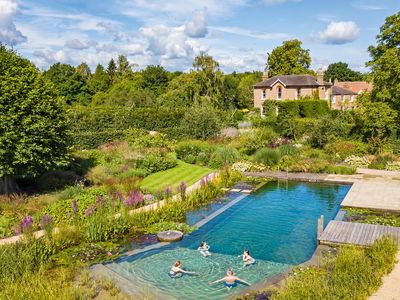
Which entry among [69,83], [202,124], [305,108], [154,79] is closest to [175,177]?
[202,124]

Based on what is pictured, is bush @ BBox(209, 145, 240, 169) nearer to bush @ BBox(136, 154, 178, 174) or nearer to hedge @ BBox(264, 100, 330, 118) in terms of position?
bush @ BBox(136, 154, 178, 174)

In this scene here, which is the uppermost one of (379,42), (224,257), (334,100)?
(379,42)

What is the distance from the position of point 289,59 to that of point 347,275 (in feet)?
180

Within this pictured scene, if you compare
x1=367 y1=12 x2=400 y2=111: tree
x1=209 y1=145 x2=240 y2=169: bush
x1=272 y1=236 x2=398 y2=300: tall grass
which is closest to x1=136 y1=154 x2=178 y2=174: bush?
x1=209 y1=145 x2=240 y2=169: bush

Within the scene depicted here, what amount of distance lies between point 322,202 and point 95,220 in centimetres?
966

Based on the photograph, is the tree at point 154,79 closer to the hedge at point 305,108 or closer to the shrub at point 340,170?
the hedge at point 305,108

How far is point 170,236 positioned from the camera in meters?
11.5

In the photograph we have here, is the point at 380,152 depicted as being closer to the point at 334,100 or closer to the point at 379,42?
the point at 379,42

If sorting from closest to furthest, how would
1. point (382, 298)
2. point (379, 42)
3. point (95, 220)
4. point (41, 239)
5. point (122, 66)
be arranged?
point (382, 298)
point (41, 239)
point (95, 220)
point (379, 42)
point (122, 66)

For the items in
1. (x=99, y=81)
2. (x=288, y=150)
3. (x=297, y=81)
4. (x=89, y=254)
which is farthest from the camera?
(x=99, y=81)

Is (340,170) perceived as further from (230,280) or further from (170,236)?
(230,280)

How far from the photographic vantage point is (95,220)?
448 inches

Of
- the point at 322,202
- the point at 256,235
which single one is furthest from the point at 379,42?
the point at 256,235

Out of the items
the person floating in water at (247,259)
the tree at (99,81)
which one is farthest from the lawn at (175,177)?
the tree at (99,81)
